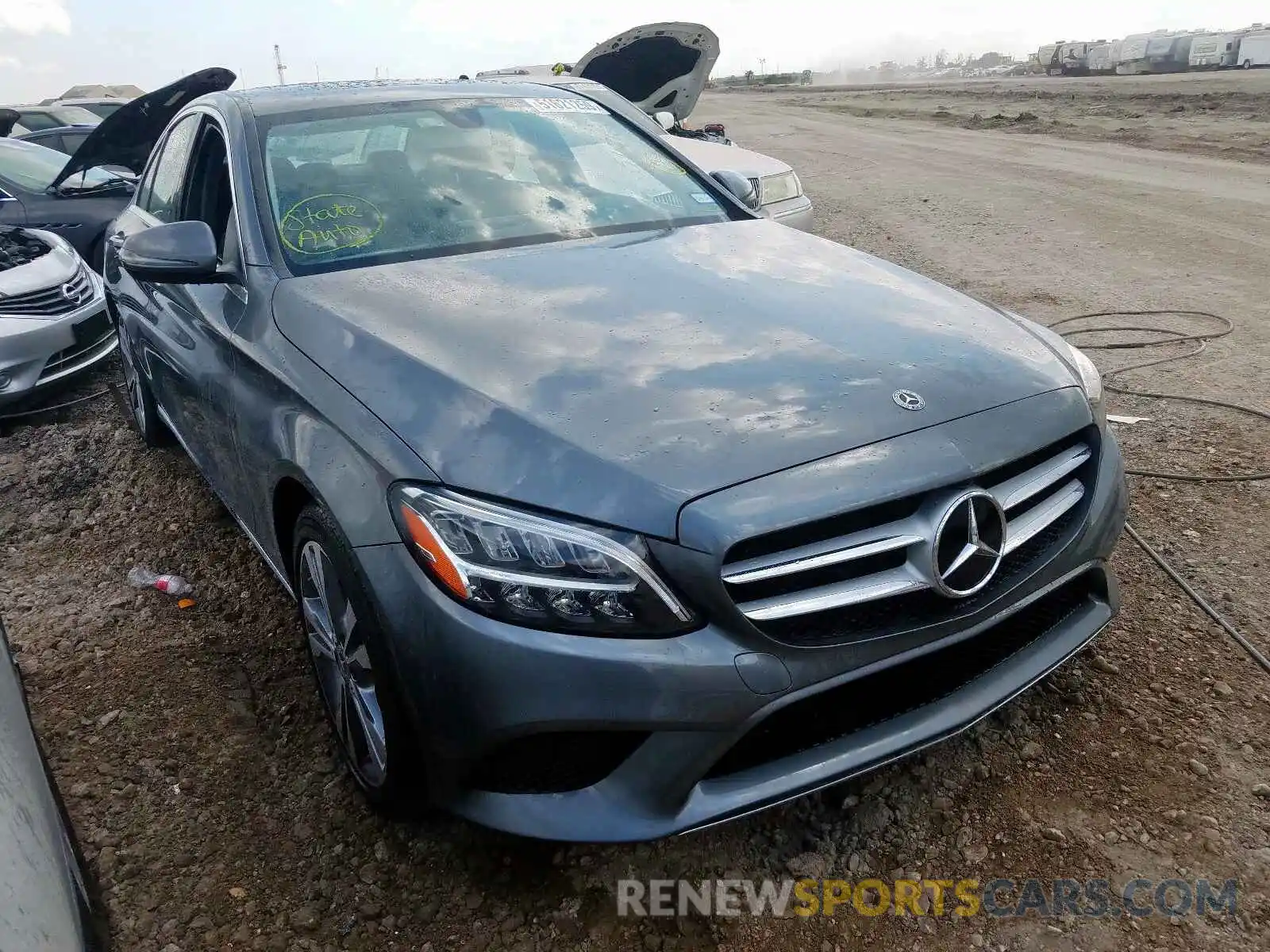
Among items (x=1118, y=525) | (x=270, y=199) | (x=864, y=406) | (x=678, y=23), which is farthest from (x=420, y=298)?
(x=678, y=23)

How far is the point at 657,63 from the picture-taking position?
9.38 metres

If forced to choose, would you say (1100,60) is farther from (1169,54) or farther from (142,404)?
(142,404)

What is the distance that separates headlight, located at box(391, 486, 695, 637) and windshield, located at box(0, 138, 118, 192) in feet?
25.4

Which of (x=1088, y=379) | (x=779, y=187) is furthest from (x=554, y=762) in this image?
(x=779, y=187)

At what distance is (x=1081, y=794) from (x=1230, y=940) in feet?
1.39

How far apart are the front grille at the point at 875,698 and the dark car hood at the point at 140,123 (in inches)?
244

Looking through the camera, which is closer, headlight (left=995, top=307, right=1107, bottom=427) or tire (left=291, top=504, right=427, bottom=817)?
tire (left=291, top=504, right=427, bottom=817)

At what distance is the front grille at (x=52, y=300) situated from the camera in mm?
5660

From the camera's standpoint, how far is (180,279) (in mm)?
2760

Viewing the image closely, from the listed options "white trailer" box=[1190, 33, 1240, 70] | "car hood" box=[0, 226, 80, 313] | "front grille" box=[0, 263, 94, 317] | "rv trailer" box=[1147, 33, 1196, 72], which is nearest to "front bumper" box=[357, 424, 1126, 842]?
"front grille" box=[0, 263, 94, 317]

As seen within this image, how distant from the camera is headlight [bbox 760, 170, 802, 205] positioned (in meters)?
6.64

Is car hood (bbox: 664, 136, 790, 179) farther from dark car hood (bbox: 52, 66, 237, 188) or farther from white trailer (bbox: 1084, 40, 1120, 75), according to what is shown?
white trailer (bbox: 1084, 40, 1120, 75)

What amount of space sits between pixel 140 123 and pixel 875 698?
21.7ft

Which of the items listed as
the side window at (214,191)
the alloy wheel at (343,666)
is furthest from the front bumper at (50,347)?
the alloy wheel at (343,666)
